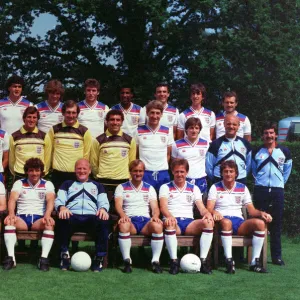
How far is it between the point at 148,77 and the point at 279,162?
9607 millimetres

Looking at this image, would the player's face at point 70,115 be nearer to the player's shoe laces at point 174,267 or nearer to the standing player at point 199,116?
the standing player at point 199,116

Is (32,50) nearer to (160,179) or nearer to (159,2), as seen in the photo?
(159,2)

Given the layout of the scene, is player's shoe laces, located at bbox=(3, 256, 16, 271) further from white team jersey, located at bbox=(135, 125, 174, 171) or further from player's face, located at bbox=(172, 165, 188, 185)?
player's face, located at bbox=(172, 165, 188, 185)

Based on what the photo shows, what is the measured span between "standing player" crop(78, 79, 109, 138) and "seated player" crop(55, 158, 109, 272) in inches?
37.6

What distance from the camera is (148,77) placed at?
16562 mm

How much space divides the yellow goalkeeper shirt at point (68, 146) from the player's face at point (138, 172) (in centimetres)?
64

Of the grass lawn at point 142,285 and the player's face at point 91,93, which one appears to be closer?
the grass lawn at point 142,285

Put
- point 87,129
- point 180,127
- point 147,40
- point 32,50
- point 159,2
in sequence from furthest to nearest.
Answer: point 32,50 < point 147,40 < point 159,2 < point 180,127 < point 87,129

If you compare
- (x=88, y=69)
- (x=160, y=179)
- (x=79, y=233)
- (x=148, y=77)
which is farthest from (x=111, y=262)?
(x=88, y=69)

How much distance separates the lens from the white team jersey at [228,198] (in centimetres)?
687

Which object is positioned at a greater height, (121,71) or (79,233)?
(121,71)

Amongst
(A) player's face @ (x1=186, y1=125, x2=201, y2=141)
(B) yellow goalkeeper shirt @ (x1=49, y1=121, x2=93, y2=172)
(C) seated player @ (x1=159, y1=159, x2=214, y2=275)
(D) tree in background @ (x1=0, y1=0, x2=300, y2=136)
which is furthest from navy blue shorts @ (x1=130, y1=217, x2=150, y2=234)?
(D) tree in background @ (x1=0, y1=0, x2=300, y2=136)

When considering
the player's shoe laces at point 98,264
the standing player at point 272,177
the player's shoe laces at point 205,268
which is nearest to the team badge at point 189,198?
the player's shoe laces at point 205,268

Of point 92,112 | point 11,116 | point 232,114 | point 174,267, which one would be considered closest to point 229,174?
point 232,114
